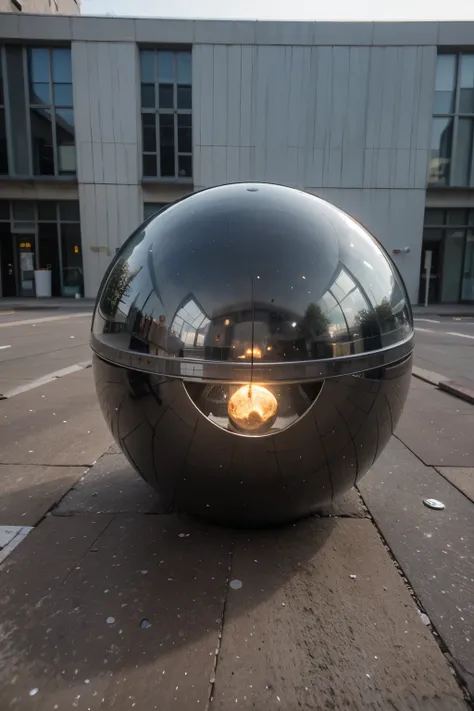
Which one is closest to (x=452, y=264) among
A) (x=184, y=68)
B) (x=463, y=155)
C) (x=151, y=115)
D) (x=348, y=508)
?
(x=463, y=155)

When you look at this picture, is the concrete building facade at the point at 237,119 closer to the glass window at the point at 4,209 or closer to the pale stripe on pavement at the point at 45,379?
the glass window at the point at 4,209

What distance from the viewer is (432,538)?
2.58 meters

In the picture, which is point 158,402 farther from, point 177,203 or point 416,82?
point 416,82

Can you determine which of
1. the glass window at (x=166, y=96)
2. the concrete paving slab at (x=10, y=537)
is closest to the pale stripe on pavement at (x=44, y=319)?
the glass window at (x=166, y=96)

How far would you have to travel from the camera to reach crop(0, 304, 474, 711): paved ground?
5.44ft

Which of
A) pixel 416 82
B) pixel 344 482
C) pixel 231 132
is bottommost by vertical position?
pixel 344 482

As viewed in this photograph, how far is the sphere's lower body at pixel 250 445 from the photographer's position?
6.63 ft

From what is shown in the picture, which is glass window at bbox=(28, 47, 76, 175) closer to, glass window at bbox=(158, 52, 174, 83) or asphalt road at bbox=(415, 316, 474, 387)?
glass window at bbox=(158, 52, 174, 83)

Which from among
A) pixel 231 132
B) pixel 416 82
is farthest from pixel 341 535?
pixel 416 82

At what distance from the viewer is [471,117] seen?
1872 cm

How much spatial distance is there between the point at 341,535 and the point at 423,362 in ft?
19.6

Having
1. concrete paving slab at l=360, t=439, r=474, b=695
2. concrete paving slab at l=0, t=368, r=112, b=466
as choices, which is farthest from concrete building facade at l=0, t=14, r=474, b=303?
concrete paving slab at l=360, t=439, r=474, b=695

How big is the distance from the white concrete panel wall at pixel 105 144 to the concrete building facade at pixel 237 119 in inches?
1.9

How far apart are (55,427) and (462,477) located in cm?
350
